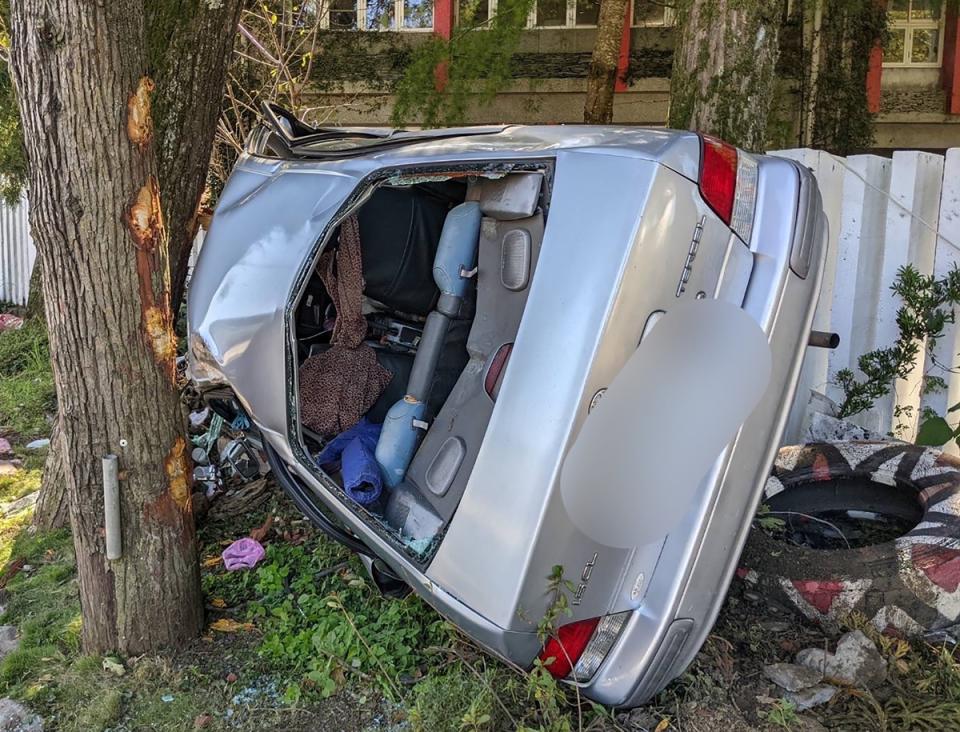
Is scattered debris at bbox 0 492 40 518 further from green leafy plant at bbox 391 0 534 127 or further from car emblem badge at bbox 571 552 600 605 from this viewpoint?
green leafy plant at bbox 391 0 534 127

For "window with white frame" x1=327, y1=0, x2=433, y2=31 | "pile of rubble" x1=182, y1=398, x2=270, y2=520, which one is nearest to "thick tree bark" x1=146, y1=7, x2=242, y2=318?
"pile of rubble" x1=182, y1=398, x2=270, y2=520

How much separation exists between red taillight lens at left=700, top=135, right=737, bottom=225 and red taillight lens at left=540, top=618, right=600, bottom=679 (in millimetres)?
1229

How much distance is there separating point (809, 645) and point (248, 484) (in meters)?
2.82

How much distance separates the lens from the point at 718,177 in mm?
2379

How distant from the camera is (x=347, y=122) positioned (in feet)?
42.8

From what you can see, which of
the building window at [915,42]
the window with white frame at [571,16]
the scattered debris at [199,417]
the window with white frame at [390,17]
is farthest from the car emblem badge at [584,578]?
the building window at [915,42]

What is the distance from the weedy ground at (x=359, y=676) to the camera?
2551mm

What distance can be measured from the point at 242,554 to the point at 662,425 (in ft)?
7.41

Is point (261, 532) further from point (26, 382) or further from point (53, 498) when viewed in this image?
point (26, 382)

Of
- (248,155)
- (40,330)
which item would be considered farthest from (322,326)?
(40,330)

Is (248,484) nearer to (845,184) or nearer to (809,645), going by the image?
(809,645)

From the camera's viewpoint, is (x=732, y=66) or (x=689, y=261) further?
(x=732, y=66)

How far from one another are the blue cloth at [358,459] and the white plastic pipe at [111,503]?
74 centimetres

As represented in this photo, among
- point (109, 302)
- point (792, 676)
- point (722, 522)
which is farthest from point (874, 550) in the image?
point (109, 302)
